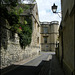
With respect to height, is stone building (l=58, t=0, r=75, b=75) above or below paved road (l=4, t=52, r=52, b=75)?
above

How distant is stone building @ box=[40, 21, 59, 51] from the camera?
51219mm

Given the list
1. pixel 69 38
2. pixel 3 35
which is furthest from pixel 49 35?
pixel 69 38

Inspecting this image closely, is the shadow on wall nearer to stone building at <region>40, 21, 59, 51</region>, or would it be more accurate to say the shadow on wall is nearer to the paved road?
the paved road

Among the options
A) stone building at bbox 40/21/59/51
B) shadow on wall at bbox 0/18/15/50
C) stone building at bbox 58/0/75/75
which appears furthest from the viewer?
stone building at bbox 40/21/59/51

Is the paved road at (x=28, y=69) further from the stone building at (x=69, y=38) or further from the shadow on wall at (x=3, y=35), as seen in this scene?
the stone building at (x=69, y=38)

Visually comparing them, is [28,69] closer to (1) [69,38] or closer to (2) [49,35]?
(1) [69,38]

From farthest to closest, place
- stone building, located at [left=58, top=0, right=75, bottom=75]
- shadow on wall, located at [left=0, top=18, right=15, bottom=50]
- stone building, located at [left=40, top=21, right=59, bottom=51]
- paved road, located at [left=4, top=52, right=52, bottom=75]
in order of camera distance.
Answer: stone building, located at [left=40, top=21, right=59, bottom=51] < shadow on wall, located at [left=0, top=18, right=15, bottom=50] < paved road, located at [left=4, top=52, right=52, bottom=75] < stone building, located at [left=58, top=0, right=75, bottom=75]

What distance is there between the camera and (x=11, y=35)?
13.5m

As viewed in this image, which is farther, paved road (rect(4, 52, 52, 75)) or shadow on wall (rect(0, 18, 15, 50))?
shadow on wall (rect(0, 18, 15, 50))

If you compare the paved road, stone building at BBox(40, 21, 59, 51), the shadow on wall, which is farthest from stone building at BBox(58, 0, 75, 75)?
stone building at BBox(40, 21, 59, 51)

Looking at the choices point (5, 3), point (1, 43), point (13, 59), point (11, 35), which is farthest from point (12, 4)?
point (13, 59)

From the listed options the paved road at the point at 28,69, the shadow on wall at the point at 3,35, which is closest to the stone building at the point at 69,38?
the paved road at the point at 28,69

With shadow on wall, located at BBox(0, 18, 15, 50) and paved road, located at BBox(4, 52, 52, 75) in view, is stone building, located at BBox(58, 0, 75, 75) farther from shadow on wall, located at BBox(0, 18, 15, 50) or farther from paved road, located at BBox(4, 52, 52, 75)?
shadow on wall, located at BBox(0, 18, 15, 50)

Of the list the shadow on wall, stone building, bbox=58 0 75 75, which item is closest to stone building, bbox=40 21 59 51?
the shadow on wall
